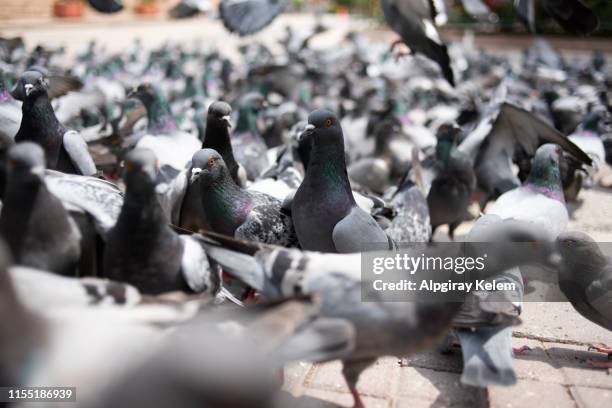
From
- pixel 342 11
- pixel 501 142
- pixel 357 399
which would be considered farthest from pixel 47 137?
pixel 342 11

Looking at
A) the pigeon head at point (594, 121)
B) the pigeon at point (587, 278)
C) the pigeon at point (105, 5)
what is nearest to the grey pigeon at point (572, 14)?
the pigeon head at point (594, 121)

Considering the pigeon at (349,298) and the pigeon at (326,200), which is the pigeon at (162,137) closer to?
the pigeon at (326,200)

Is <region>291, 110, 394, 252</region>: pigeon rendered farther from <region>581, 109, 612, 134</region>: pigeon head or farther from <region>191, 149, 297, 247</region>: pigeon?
<region>581, 109, 612, 134</region>: pigeon head

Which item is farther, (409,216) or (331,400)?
(409,216)

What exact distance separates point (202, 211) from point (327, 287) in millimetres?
1894

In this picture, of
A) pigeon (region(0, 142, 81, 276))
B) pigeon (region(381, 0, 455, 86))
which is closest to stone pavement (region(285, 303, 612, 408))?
pigeon (region(0, 142, 81, 276))

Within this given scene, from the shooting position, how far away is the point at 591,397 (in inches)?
127

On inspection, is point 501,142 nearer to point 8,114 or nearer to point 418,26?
point 418,26

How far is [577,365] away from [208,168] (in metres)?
2.89

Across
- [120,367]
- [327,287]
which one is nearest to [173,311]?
[120,367]

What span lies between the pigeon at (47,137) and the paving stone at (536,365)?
11.3 feet

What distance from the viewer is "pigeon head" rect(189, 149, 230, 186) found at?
3998mm

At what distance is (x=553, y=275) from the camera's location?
16.9 ft

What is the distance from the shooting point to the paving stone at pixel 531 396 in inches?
123
